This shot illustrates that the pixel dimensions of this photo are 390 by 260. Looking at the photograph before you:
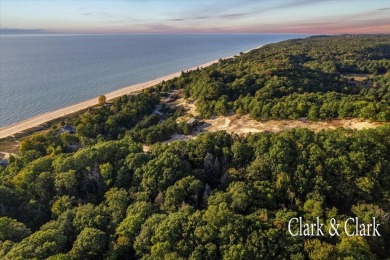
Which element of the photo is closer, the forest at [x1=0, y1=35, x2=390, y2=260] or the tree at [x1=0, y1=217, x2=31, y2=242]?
the forest at [x1=0, y1=35, x2=390, y2=260]

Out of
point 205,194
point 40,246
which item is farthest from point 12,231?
point 205,194

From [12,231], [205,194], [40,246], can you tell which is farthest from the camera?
[205,194]

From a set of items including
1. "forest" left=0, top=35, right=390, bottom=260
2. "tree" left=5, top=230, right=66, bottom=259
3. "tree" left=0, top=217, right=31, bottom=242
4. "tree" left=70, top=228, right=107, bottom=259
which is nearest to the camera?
"tree" left=5, top=230, right=66, bottom=259

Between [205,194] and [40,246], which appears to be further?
[205,194]

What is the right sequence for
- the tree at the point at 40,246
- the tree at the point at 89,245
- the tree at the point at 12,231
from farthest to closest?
1. the tree at the point at 12,231
2. the tree at the point at 89,245
3. the tree at the point at 40,246

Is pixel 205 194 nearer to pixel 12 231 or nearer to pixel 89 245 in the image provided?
pixel 89 245

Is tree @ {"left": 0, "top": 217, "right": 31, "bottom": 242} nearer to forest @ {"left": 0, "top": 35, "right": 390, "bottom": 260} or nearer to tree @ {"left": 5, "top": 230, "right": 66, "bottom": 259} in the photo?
forest @ {"left": 0, "top": 35, "right": 390, "bottom": 260}

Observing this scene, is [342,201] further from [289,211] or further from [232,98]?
[232,98]

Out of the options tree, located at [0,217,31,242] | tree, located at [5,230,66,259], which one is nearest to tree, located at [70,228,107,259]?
tree, located at [5,230,66,259]

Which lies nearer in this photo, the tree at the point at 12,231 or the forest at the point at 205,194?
the forest at the point at 205,194

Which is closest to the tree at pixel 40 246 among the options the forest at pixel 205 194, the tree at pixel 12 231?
the forest at pixel 205 194

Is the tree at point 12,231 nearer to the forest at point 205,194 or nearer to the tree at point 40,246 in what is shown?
the forest at point 205,194

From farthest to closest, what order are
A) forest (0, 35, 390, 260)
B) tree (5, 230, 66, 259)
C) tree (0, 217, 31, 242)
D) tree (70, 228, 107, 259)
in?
tree (0, 217, 31, 242)
tree (70, 228, 107, 259)
forest (0, 35, 390, 260)
tree (5, 230, 66, 259)

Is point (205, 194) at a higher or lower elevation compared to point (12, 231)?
higher
